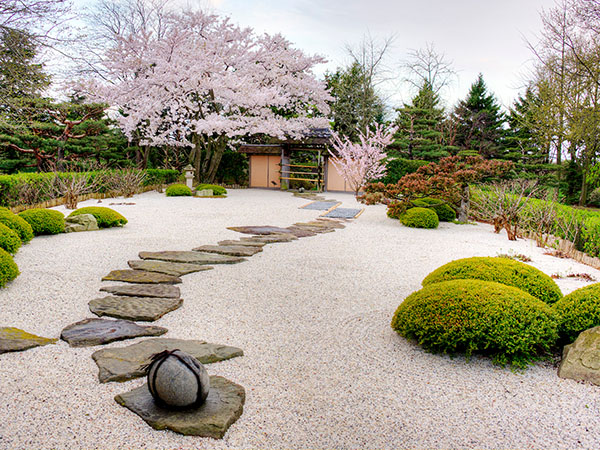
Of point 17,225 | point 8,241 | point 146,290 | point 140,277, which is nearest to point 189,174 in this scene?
point 17,225

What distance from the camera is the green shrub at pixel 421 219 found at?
9.59 metres

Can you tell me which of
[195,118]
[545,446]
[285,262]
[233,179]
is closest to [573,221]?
[285,262]

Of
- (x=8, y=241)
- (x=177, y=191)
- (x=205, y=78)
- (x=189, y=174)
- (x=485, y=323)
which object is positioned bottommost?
(x=485, y=323)

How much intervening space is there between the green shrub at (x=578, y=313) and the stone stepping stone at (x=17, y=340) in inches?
151

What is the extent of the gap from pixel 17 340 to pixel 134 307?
3.13ft

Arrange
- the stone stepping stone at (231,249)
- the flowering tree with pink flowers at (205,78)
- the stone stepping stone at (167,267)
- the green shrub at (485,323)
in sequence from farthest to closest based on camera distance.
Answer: the flowering tree with pink flowers at (205,78)
the stone stepping stone at (231,249)
the stone stepping stone at (167,267)
the green shrub at (485,323)

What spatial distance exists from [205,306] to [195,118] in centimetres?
1520

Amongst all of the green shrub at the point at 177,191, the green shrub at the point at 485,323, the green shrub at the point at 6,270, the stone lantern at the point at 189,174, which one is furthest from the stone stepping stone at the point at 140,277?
the stone lantern at the point at 189,174

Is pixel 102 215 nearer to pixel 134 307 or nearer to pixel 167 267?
pixel 167 267

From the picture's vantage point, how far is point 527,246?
7742 mm

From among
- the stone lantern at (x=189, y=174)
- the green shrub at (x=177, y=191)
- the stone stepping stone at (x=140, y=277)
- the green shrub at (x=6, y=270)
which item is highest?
the stone lantern at (x=189, y=174)

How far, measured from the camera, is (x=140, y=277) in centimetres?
478

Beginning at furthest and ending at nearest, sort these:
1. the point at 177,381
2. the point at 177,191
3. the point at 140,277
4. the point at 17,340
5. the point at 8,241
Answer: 1. the point at 177,191
2. the point at 8,241
3. the point at 140,277
4. the point at 17,340
5. the point at 177,381

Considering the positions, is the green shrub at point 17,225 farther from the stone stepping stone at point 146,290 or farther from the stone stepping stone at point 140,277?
the stone stepping stone at point 146,290
